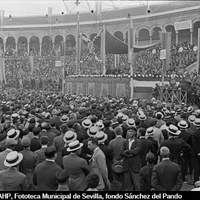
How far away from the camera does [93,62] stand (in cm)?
3600

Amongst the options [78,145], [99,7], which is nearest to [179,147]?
[78,145]

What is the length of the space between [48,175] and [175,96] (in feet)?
47.4

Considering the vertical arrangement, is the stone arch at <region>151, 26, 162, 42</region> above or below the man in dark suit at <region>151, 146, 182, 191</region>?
above

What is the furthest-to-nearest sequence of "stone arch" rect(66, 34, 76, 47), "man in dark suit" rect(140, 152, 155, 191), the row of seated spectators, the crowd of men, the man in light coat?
"stone arch" rect(66, 34, 76, 47) → the row of seated spectators → the man in light coat → "man in dark suit" rect(140, 152, 155, 191) → the crowd of men

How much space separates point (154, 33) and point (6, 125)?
37291mm

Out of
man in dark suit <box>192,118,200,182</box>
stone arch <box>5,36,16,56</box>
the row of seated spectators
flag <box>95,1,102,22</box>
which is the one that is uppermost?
flag <box>95,1,102,22</box>

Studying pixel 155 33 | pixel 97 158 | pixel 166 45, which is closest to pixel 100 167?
pixel 97 158

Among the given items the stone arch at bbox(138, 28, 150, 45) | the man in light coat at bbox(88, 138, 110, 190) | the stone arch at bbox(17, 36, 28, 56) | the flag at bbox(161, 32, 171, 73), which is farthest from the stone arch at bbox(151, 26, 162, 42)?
the man in light coat at bbox(88, 138, 110, 190)

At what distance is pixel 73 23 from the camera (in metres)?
51.3

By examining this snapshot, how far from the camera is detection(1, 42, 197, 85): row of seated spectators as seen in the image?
28413 millimetres

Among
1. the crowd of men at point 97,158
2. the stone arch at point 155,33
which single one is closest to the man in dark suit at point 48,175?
the crowd of men at point 97,158

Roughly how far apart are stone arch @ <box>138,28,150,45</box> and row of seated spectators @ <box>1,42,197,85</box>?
280 inches

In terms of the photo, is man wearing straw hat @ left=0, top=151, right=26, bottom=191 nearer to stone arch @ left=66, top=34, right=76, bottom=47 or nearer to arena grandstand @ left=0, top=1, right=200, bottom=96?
arena grandstand @ left=0, top=1, right=200, bottom=96

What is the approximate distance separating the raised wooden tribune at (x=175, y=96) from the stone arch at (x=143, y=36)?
86.5 feet
